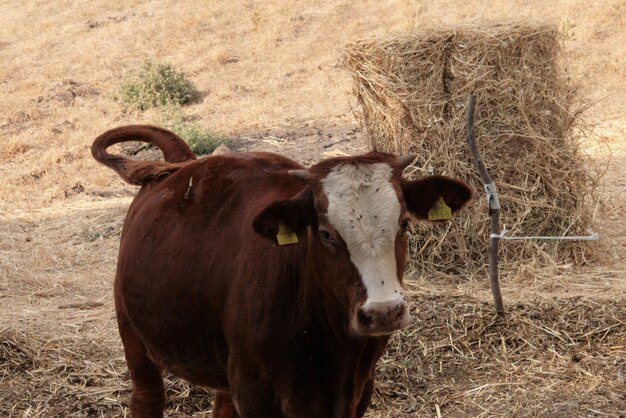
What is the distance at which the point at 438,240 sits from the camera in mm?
8602

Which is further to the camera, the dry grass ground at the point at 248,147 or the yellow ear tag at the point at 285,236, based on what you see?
the dry grass ground at the point at 248,147

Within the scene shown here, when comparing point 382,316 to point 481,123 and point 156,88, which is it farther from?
point 156,88

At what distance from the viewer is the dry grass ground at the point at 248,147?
6.04 m

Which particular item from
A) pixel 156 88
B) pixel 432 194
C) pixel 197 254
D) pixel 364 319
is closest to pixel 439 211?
pixel 432 194

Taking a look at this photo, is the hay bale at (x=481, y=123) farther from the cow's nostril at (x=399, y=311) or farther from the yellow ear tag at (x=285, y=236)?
the cow's nostril at (x=399, y=311)

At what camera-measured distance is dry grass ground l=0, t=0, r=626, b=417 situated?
6.04 m

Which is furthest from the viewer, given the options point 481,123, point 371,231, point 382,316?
point 481,123

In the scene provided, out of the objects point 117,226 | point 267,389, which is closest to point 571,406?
point 267,389

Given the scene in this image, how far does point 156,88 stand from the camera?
17.7 meters

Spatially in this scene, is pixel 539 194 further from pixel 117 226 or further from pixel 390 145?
pixel 117 226

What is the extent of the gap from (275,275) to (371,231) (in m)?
0.66

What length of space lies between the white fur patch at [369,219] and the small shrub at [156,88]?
13981mm

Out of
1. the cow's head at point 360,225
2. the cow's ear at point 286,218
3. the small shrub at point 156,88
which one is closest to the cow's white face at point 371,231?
the cow's head at point 360,225

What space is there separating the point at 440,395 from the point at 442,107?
10.7ft
